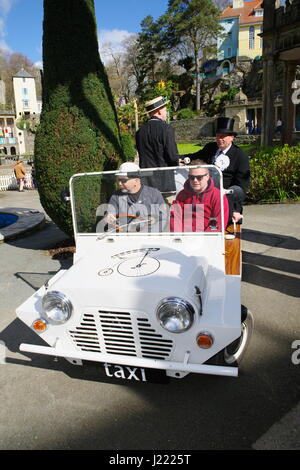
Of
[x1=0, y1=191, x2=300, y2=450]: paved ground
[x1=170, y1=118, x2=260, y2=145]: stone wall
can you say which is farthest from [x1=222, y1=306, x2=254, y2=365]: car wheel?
[x1=170, y1=118, x2=260, y2=145]: stone wall

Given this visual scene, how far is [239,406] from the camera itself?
2707 mm

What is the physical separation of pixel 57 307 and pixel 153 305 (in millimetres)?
759

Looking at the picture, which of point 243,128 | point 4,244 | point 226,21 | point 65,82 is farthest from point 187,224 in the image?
point 226,21

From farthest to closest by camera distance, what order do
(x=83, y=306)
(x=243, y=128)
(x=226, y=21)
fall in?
(x=226, y=21), (x=243, y=128), (x=83, y=306)

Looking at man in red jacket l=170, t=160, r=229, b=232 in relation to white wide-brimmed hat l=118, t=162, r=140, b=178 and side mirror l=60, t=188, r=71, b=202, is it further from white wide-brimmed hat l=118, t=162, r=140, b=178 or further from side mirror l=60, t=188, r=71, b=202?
side mirror l=60, t=188, r=71, b=202

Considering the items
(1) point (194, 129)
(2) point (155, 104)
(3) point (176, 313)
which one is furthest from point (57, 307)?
(1) point (194, 129)

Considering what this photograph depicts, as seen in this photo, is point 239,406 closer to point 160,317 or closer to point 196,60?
point 160,317

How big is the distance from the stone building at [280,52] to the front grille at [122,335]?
10783 millimetres

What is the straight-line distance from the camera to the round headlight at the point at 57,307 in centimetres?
267

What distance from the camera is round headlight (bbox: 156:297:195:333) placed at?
2.44 meters

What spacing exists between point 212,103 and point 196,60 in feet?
21.9

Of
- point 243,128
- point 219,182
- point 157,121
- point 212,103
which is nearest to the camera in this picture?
point 219,182

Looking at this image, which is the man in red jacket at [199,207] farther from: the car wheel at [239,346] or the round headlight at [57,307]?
the round headlight at [57,307]

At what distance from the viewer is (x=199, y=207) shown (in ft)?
11.6
